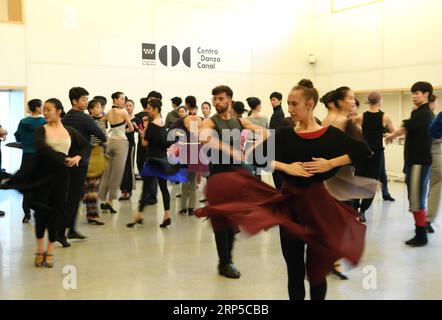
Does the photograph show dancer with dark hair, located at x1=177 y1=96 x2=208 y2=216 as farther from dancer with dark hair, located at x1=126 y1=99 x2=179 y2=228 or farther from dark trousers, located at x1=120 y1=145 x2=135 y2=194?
dark trousers, located at x1=120 y1=145 x2=135 y2=194

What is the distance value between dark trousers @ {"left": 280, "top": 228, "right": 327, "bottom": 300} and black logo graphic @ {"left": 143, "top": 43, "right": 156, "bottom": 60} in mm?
11007

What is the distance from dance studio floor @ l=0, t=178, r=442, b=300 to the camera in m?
4.68

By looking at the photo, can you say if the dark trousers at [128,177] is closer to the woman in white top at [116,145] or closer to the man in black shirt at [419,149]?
the woman in white top at [116,145]

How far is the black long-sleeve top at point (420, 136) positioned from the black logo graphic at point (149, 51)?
8754 millimetres

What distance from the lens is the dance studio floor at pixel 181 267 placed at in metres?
4.68

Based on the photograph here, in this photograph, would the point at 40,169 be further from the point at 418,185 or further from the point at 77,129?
the point at 418,185

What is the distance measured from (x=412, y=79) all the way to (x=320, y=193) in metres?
10.7

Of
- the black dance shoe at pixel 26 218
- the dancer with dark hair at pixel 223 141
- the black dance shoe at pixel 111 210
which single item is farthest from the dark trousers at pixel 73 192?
the dancer with dark hair at pixel 223 141

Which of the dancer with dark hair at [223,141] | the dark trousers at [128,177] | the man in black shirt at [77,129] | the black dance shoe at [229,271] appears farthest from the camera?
the dark trousers at [128,177]

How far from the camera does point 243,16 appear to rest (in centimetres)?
1502

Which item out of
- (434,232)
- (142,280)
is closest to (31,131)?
(142,280)

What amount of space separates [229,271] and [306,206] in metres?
2.04

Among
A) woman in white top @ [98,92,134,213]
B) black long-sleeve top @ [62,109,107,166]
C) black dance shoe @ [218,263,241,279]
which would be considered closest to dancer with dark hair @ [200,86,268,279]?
black dance shoe @ [218,263,241,279]

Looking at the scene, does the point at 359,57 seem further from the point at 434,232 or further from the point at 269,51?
the point at 434,232
